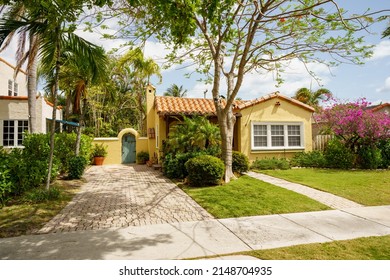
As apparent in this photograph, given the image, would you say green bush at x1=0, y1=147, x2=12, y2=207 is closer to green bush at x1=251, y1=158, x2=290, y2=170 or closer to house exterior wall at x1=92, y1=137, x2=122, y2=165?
green bush at x1=251, y1=158, x2=290, y2=170

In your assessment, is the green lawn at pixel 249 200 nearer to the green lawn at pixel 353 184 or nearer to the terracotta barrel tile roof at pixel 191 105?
the green lawn at pixel 353 184

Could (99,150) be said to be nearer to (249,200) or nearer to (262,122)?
(262,122)

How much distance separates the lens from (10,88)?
67.2ft

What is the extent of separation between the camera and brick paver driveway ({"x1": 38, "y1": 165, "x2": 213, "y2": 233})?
538 centimetres

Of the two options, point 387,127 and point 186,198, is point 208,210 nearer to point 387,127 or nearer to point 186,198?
point 186,198

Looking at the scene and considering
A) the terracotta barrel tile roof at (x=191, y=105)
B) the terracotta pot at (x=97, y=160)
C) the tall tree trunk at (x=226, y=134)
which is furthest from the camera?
the terracotta pot at (x=97, y=160)

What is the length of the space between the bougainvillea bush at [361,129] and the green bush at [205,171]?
8691 millimetres

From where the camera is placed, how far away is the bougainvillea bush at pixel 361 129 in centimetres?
1298

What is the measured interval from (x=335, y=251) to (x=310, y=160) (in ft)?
36.8

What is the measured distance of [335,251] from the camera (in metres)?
3.87

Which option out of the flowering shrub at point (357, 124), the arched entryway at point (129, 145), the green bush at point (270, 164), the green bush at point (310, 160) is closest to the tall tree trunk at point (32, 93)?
the arched entryway at point (129, 145)

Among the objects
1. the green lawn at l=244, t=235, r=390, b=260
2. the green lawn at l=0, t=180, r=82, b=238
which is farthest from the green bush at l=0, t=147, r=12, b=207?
the green lawn at l=244, t=235, r=390, b=260

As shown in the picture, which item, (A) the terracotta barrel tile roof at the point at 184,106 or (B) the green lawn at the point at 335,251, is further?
(A) the terracotta barrel tile roof at the point at 184,106
